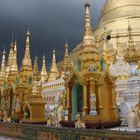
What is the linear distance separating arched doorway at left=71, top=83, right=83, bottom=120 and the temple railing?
261 cm

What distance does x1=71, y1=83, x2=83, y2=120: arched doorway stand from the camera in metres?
13.6

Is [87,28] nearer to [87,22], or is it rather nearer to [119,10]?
[87,22]

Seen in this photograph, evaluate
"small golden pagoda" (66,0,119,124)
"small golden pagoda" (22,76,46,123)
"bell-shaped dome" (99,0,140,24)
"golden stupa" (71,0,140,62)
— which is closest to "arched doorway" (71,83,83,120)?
"small golden pagoda" (66,0,119,124)

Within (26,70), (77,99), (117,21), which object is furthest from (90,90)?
(117,21)

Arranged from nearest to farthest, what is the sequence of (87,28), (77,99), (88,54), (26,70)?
1. (88,54)
2. (77,99)
3. (87,28)
4. (26,70)

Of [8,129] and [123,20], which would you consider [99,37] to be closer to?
[123,20]

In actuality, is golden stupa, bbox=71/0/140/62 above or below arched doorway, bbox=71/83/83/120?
above

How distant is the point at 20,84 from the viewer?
19.7 metres

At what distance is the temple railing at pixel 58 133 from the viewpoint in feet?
24.6

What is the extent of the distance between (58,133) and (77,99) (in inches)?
158

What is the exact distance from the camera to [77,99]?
13.8 meters

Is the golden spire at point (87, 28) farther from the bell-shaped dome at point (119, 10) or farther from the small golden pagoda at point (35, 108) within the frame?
the bell-shaped dome at point (119, 10)

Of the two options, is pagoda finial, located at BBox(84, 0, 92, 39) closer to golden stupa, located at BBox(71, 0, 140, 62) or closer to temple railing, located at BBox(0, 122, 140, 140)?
temple railing, located at BBox(0, 122, 140, 140)

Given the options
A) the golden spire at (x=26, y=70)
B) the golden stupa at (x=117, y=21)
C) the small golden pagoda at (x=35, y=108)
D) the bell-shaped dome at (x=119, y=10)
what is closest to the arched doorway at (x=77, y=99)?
the small golden pagoda at (x=35, y=108)
